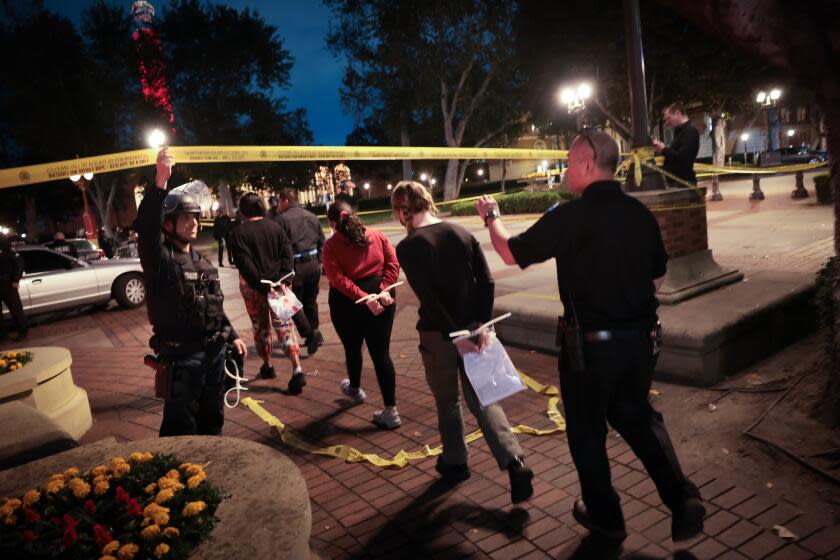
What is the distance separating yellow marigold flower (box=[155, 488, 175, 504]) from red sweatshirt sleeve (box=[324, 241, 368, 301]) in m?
A: 2.36

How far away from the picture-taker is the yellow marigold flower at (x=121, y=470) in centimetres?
272

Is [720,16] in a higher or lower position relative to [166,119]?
lower

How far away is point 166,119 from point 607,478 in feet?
119

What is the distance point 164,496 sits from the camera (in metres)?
2.43

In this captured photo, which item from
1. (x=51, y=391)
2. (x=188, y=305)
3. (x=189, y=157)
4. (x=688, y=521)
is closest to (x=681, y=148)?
(x=688, y=521)

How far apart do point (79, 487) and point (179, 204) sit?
1.76m

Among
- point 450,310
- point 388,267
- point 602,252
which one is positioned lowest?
point 450,310

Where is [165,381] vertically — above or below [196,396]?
above

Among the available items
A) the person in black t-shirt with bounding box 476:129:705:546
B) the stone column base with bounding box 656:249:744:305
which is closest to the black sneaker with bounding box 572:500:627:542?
the person in black t-shirt with bounding box 476:129:705:546

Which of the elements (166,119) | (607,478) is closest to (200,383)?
(607,478)

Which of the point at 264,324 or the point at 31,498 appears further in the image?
the point at 264,324

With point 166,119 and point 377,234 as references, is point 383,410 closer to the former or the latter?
point 377,234

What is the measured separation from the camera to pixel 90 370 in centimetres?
763

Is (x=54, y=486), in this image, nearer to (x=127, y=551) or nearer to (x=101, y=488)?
(x=101, y=488)
